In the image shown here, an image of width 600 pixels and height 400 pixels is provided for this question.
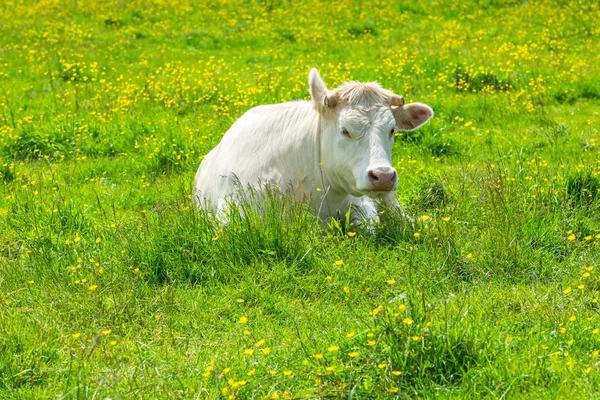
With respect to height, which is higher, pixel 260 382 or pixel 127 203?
pixel 260 382

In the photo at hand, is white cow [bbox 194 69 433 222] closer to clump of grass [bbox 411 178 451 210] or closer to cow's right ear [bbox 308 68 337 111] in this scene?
cow's right ear [bbox 308 68 337 111]

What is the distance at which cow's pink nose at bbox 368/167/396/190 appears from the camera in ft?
20.2

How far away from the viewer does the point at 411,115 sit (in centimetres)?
716

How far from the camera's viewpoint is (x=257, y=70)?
47.0ft

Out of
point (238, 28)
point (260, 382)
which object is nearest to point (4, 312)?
point (260, 382)

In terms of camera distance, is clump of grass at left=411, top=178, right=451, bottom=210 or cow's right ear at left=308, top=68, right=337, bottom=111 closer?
cow's right ear at left=308, top=68, right=337, bottom=111

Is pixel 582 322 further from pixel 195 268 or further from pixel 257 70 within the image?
pixel 257 70

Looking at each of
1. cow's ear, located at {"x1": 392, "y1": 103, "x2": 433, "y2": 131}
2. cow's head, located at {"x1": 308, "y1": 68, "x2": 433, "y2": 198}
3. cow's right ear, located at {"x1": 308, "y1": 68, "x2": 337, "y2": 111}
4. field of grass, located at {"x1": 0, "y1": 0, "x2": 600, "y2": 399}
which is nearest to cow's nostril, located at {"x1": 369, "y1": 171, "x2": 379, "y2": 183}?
cow's head, located at {"x1": 308, "y1": 68, "x2": 433, "y2": 198}

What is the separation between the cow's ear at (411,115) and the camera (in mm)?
7098

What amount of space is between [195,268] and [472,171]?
336 cm

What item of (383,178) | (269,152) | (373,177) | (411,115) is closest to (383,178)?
(383,178)

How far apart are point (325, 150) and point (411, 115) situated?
80 centimetres

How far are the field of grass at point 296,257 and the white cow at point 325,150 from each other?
38cm

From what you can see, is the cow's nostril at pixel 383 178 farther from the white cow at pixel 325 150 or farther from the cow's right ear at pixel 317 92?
the cow's right ear at pixel 317 92
